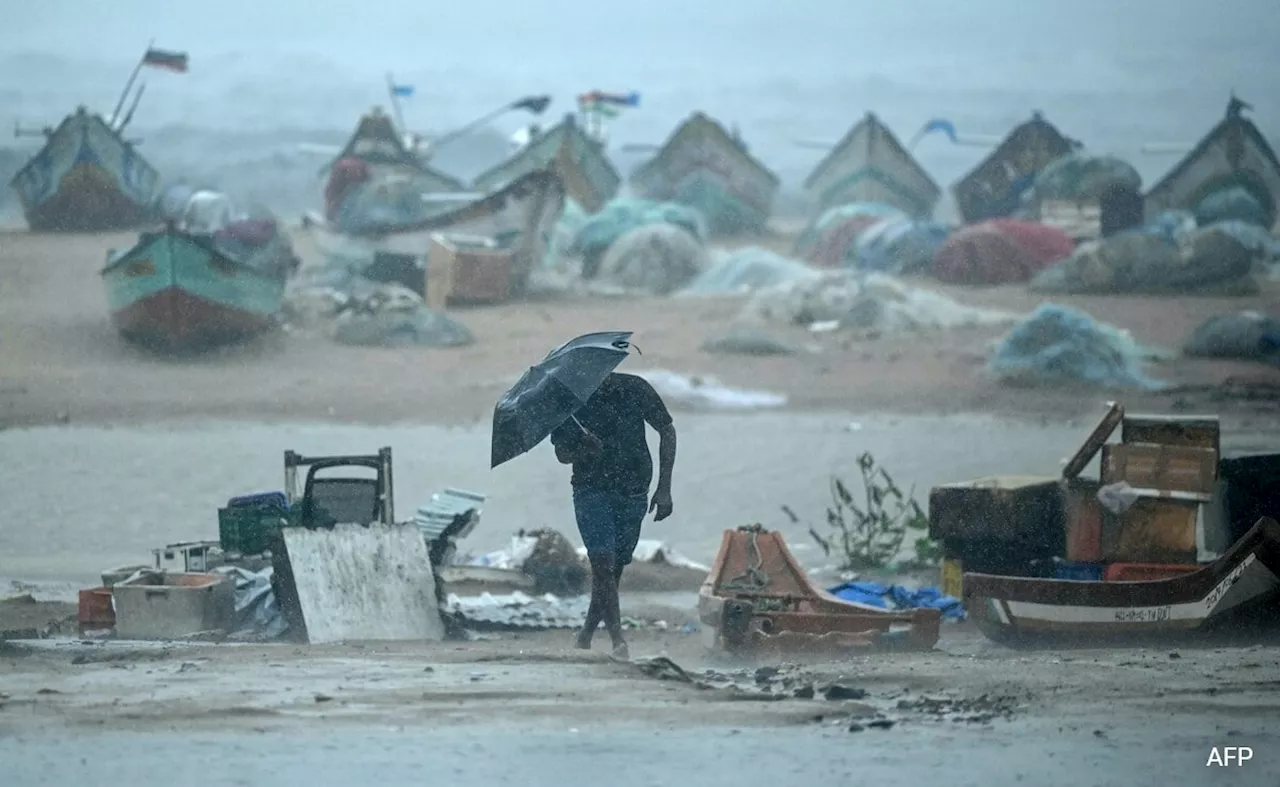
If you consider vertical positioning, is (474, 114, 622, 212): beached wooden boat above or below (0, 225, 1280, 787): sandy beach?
above

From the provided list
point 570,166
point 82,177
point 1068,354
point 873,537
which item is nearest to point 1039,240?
point 1068,354

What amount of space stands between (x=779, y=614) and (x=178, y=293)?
1037cm

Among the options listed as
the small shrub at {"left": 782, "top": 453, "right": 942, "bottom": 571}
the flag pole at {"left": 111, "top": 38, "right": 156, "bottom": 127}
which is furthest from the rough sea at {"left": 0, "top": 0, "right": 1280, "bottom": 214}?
the small shrub at {"left": 782, "top": 453, "right": 942, "bottom": 571}

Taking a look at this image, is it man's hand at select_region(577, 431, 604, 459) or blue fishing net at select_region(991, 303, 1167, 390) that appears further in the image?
blue fishing net at select_region(991, 303, 1167, 390)

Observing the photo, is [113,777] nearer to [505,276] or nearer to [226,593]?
[226,593]

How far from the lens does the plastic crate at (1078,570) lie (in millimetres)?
7312

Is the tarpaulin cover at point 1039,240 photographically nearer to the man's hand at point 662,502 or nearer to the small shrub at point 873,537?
the small shrub at point 873,537

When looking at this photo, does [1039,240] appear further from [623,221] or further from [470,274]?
[470,274]

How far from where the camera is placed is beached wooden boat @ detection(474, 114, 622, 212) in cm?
2277

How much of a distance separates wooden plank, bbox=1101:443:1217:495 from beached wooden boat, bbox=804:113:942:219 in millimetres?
16487

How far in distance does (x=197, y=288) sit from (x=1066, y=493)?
1033 cm
